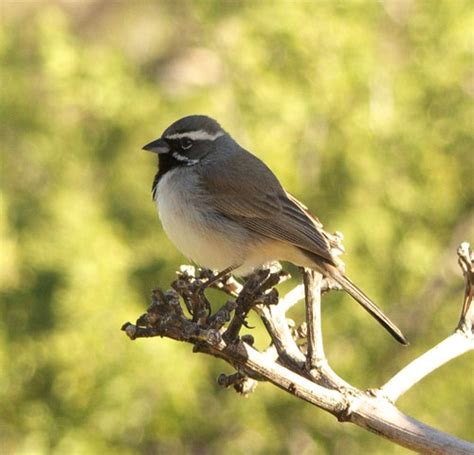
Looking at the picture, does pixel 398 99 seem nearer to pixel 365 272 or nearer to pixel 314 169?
pixel 314 169

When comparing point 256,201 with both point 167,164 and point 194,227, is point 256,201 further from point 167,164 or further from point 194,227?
point 167,164

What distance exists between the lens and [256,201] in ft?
14.6

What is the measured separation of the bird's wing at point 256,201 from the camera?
427 cm

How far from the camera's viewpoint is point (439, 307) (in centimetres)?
684

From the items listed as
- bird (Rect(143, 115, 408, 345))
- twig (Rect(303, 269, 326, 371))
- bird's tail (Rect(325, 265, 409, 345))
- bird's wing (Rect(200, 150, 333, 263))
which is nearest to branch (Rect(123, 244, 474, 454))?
twig (Rect(303, 269, 326, 371))

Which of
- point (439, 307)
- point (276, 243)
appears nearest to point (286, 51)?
point (439, 307)

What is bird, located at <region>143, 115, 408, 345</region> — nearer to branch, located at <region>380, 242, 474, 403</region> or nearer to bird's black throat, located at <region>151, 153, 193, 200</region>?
bird's black throat, located at <region>151, 153, 193, 200</region>

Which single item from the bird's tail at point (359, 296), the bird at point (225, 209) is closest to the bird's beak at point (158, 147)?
the bird at point (225, 209)

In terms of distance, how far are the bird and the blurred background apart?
190 centimetres

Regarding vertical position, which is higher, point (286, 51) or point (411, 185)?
point (286, 51)

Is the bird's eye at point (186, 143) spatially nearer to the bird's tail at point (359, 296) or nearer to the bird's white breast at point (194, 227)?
the bird's white breast at point (194, 227)

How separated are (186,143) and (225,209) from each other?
40 centimetres

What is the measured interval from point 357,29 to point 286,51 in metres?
0.50

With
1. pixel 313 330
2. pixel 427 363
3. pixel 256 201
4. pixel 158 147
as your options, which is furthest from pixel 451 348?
pixel 158 147
